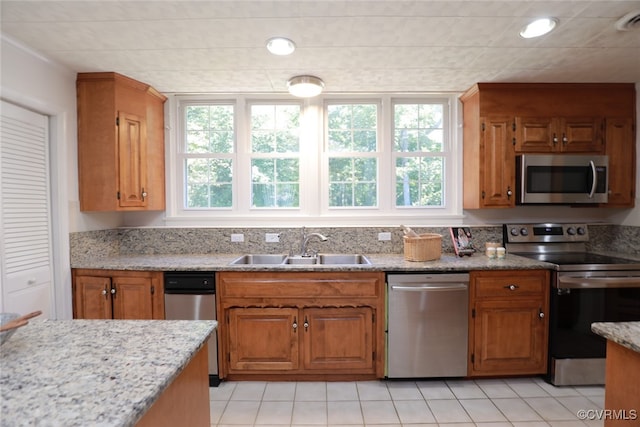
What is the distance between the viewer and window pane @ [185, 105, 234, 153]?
10.3ft

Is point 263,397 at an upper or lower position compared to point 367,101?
lower

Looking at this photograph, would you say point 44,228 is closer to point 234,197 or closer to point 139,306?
point 139,306

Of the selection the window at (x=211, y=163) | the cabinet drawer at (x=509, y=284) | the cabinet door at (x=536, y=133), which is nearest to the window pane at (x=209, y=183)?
the window at (x=211, y=163)

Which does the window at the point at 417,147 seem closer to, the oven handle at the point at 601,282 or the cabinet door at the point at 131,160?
the oven handle at the point at 601,282

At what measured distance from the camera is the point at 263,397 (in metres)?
2.22

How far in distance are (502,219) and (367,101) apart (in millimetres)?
1756

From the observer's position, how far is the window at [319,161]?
Answer: 3064mm

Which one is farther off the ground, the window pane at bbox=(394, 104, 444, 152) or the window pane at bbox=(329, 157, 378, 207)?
the window pane at bbox=(394, 104, 444, 152)

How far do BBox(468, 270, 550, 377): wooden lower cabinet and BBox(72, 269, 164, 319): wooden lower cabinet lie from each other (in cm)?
241

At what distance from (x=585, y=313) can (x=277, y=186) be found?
107 inches

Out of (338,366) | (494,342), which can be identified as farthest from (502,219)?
(338,366)

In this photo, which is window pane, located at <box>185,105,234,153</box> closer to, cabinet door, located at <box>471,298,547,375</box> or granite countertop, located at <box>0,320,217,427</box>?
granite countertop, located at <box>0,320,217,427</box>

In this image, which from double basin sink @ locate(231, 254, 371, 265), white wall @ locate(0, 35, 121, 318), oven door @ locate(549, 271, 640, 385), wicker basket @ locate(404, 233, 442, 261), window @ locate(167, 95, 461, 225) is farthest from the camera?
window @ locate(167, 95, 461, 225)

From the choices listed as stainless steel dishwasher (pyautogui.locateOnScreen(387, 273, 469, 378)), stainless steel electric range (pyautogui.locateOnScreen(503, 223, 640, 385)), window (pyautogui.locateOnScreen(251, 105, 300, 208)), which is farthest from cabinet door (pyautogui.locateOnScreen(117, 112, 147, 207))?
stainless steel electric range (pyautogui.locateOnScreen(503, 223, 640, 385))
